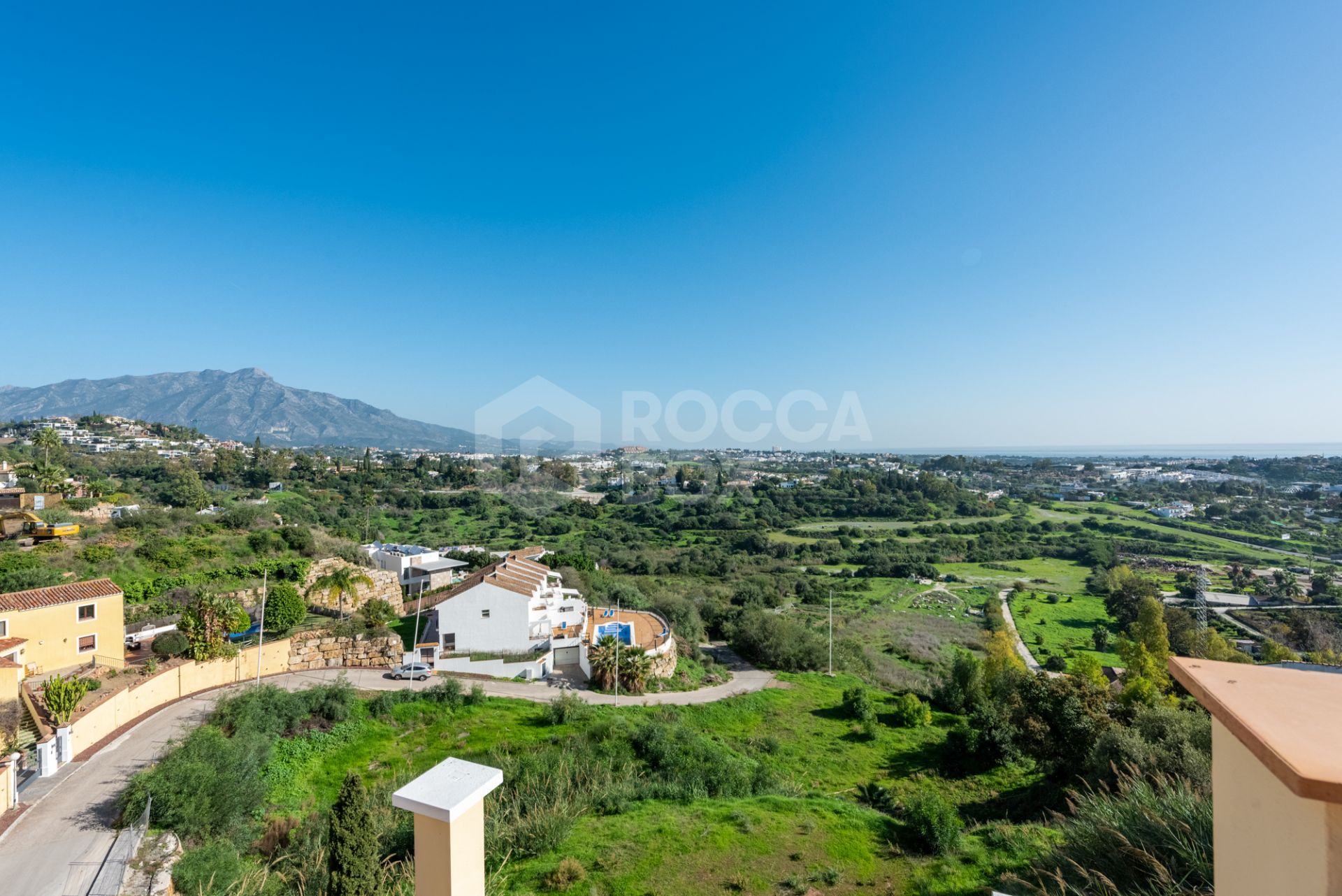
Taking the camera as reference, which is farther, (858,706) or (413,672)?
(858,706)

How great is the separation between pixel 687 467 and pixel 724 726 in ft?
221

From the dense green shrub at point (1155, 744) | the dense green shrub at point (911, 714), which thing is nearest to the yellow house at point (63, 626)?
the dense green shrub at point (1155, 744)

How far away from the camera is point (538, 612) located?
2011cm

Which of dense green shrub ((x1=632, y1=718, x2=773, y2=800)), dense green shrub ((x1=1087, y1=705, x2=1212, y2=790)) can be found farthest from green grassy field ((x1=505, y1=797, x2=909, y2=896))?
dense green shrub ((x1=1087, y1=705, x2=1212, y2=790))

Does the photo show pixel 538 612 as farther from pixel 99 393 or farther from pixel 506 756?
pixel 99 393

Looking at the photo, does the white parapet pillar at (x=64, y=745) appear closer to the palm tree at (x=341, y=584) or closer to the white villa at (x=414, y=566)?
the palm tree at (x=341, y=584)

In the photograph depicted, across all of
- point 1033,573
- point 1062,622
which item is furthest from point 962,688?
point 1033,573

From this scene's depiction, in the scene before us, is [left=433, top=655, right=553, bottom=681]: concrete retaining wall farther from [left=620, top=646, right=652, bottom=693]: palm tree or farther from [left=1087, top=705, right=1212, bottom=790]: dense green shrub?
[left=1087, top=705, right=1212, bottom=790]: dense green shrub

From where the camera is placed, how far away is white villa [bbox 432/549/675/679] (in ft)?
60.2

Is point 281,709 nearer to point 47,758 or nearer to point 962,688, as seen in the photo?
point 47,758

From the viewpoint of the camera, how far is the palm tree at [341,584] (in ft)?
65.1

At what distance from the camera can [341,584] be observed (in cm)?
1980

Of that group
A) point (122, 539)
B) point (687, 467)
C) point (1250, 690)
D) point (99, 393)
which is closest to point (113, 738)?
point (122, 539)

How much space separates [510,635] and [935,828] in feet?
46.8
